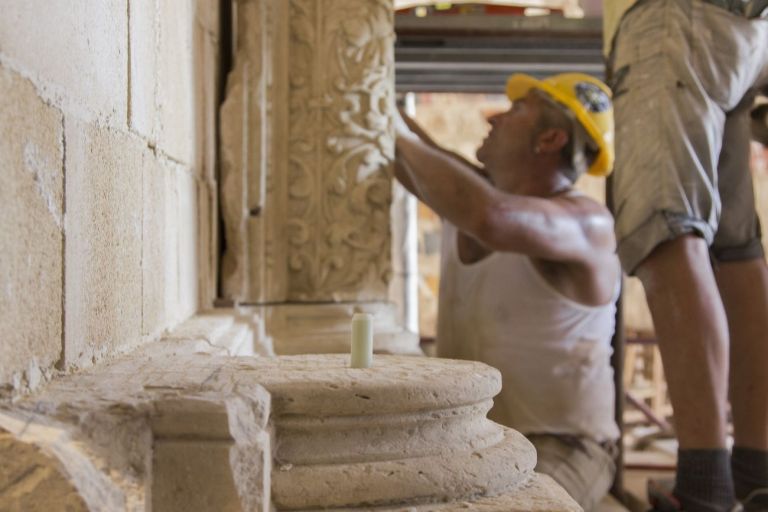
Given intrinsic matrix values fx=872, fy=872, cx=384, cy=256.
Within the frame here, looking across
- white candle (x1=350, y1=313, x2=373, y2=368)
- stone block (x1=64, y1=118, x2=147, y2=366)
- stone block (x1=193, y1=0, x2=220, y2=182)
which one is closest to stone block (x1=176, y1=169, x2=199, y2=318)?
stone block (x1=193, y1=0, x2=220, y2=182)

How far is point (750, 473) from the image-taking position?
2.50 m

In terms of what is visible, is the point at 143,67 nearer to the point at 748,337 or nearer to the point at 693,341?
the point at 693,341

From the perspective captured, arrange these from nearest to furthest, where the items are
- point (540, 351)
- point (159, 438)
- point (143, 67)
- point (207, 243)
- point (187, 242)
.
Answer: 1. point (159, 438)
2. point (143, 67)
3. point (187, 242)
4. point (207, 243)
5. point (540, 351)

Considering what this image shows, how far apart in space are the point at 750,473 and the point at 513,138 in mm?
1545

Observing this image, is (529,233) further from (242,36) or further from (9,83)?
(9,83)

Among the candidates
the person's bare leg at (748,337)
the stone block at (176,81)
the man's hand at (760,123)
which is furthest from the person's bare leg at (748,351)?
the stone block at (176,81)

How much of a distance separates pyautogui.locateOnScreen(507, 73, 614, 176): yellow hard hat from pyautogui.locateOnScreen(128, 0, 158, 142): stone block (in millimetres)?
2137

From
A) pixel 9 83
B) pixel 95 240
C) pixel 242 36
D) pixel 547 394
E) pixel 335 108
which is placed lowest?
pixel 547 394

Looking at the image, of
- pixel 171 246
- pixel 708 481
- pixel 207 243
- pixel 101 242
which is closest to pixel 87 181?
pixel 101 242

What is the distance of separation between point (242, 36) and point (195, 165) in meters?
0.61

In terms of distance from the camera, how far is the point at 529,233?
2.93 meters

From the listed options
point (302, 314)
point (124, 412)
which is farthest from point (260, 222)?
point (124, 412)

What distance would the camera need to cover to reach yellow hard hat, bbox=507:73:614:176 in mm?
3447

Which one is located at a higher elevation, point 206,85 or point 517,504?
point 206,85
